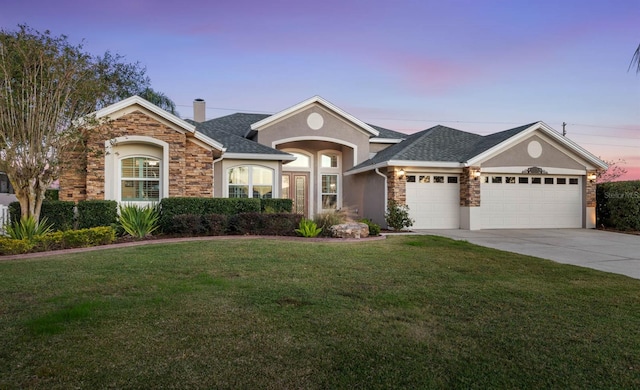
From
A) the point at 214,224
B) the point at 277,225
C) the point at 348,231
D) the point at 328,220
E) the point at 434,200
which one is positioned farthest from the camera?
the point at 434,200

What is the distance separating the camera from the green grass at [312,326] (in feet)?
9.70

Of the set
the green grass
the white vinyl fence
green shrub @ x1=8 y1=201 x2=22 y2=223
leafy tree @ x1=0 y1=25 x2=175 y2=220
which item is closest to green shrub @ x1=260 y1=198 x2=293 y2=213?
leafy tree @ x1=0 y1=25 x2=175 y2=220

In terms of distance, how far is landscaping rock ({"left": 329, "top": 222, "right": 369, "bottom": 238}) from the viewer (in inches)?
449

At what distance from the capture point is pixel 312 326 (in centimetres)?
396

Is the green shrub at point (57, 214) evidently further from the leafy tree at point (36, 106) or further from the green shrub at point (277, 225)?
the green shrub at point (277, 225)

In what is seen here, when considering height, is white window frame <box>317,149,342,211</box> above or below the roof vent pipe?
below

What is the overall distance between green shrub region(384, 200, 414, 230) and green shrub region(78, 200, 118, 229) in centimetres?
937

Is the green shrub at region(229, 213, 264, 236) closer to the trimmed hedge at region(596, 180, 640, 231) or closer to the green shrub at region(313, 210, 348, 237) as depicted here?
the green shrub at region(313, 210, 348, 237)

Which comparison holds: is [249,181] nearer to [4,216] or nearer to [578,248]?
[4,216]

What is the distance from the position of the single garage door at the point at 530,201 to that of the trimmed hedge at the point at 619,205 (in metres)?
1.09

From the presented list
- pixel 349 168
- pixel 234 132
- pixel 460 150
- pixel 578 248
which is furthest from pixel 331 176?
pixel 578 248

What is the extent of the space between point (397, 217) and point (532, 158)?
6.66 metres

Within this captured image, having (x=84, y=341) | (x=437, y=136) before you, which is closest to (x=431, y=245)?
(x=84, y=341)

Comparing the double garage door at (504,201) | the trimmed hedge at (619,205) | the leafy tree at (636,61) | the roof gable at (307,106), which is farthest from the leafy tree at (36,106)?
the trimmed hedge at (619,205)
